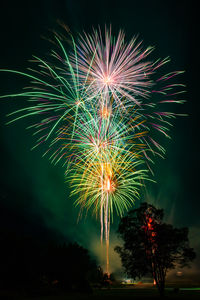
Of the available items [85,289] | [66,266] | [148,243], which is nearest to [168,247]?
[148,243]

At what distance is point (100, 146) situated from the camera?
1574 centimetres

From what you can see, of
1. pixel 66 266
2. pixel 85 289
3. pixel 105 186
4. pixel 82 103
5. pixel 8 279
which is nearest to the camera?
pixel 82 103

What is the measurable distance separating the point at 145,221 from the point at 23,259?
113ft

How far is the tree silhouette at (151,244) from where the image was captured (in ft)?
87.9

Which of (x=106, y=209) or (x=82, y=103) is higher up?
(x=82, y=103)

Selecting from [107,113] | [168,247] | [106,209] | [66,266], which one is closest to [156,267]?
[168,247]

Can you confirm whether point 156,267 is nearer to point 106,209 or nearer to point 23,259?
point 106,209

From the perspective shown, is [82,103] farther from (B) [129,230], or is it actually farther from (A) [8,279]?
(A) [8,279]

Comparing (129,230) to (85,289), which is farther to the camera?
(85,289)

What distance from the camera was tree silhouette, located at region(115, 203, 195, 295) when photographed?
87.9 feet

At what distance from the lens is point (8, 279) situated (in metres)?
42.5

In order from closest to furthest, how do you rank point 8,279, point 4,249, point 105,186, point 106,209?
point 106,209, point 105,186, point 8,279, point 4,249

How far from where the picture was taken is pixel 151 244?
2677 centimetres

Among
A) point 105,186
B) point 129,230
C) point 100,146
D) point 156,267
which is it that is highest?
point 100,146
